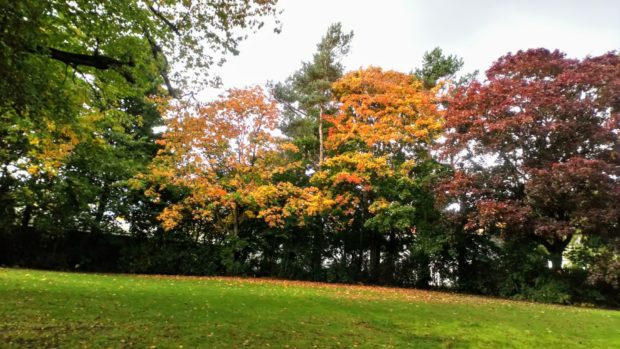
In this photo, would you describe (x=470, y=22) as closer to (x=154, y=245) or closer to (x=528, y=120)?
(x=528, y=120)

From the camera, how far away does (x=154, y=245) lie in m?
19.6

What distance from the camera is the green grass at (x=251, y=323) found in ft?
18.4

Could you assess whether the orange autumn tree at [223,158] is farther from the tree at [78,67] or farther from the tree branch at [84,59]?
the tree branch at [84,59]

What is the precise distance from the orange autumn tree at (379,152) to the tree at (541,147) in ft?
7.44

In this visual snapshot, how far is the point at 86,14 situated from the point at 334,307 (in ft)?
25.6

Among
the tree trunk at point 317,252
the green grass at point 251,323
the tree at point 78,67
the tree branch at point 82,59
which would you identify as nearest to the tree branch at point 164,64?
the tree at point 78,67

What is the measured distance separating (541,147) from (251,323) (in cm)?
1242

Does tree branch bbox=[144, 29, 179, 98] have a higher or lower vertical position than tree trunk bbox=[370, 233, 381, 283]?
higher

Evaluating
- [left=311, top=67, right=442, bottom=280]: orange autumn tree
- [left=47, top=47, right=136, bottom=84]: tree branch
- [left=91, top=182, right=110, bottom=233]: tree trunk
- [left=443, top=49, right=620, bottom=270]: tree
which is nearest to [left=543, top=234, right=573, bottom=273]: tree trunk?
[left=443, top=49, right=620, bottom=270]: tree

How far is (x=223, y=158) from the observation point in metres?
18.0

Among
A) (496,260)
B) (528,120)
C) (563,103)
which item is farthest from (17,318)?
(496,260)

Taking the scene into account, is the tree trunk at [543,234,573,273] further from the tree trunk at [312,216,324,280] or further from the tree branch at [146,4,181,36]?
the tree branch at [146,4,181,36]

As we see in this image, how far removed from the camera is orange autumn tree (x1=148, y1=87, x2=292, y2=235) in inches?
688

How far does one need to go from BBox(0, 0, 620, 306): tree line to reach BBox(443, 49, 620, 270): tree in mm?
61
